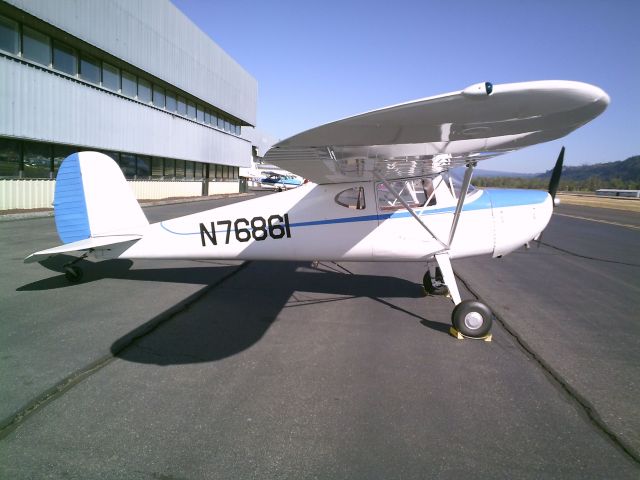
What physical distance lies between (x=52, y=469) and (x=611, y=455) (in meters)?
3.50

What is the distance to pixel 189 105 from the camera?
25.9 meters

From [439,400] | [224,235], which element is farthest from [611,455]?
[224,235]

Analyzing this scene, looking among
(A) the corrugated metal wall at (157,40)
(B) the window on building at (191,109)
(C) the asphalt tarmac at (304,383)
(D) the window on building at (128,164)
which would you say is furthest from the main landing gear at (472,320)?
(B) the window on building at (191,109)

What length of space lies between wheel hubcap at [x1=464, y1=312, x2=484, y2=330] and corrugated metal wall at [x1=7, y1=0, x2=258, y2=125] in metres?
16.2

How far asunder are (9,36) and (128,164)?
7937 mm

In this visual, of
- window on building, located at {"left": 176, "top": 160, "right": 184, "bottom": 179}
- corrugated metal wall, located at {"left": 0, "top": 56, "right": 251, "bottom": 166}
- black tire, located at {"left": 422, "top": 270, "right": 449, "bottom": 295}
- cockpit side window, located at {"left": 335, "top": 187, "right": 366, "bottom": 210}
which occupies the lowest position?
black tire, located at {"left": 422, "top": 270, "right": 449, "bottom": 295}

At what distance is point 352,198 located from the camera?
211 inches

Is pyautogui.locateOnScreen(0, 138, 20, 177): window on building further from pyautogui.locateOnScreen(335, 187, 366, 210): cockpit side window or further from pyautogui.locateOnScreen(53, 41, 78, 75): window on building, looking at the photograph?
pyautogui.locateOnScreen(335, 187, 366, 210): cockpit side window

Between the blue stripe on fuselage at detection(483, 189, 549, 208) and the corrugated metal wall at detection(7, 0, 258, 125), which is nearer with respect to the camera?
the blue stripe on fuselage at detection(483, 189, 549, 208)

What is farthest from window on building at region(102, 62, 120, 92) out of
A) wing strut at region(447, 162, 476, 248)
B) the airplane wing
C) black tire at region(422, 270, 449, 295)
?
wing strut at region(447, 162, 476, 248)

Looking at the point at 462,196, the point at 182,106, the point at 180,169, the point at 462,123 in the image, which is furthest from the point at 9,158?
the point at 462,123

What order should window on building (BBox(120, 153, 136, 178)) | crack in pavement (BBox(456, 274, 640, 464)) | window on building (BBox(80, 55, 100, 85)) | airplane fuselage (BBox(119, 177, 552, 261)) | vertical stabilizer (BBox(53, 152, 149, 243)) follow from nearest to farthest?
1. crack in pavement (BBox(456, 274, 640, 464))
2. airplane fuselage (BBox(119, 177, 552, 261))
3. vertical stabilizer (BBox(53, 152, 149, 243))
4. window on building (BBox(80, 55, 100, 85))
5. window on building (BBox(120, 153, 136, 178))

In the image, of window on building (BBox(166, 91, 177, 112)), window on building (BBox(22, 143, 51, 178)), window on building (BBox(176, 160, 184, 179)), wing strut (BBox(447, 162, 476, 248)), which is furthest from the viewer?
window on building (BBox(176, 160, 184, 179))

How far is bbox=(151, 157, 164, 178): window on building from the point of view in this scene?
74.0 feet
